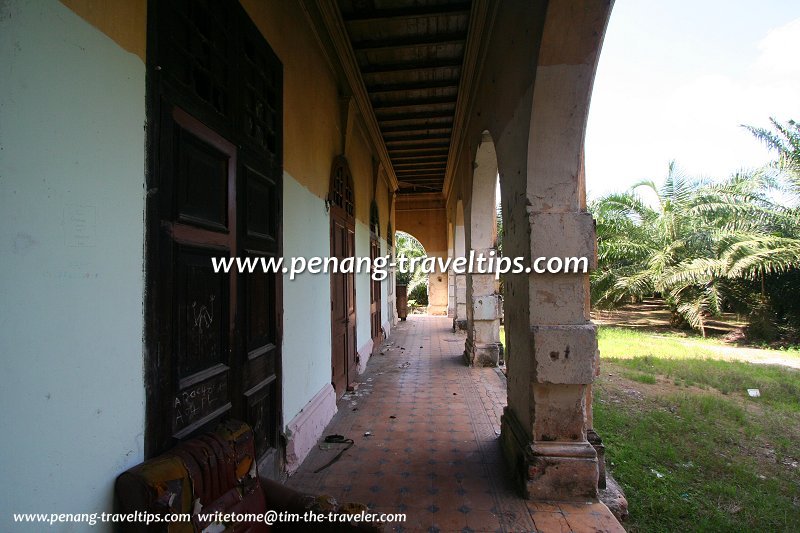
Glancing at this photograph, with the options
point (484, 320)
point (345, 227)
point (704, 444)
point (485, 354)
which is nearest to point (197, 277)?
point (345, 227)

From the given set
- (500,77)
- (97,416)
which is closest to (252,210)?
(97,416)

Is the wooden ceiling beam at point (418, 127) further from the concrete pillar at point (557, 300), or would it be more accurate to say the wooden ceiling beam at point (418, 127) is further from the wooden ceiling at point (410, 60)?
the concrete pillar at point (557, 300)

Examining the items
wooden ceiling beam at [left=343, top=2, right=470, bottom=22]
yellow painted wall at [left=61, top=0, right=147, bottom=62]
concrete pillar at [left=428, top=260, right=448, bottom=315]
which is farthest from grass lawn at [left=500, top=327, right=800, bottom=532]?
concrete pillar at [left=428, top=260, right=448, bottom=315]

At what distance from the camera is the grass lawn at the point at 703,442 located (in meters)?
2.67

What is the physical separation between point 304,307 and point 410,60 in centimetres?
364

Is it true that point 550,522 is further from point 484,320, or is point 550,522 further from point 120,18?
point 484,320

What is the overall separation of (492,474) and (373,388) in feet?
8.82

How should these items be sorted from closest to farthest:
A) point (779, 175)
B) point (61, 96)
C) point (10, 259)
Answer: point (10, 259), point (61, 96), point (779, 175)

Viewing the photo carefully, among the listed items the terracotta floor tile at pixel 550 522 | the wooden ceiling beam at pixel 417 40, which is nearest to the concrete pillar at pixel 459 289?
the wooden ceiling beam at pixel 417 40

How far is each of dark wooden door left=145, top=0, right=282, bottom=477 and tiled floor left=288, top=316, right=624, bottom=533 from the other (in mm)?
680

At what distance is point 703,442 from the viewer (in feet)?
12.3

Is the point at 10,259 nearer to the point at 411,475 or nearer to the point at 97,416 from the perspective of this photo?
the point at 97,416

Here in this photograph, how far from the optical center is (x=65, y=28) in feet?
3.82

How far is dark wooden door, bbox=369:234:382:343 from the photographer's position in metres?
7.75
